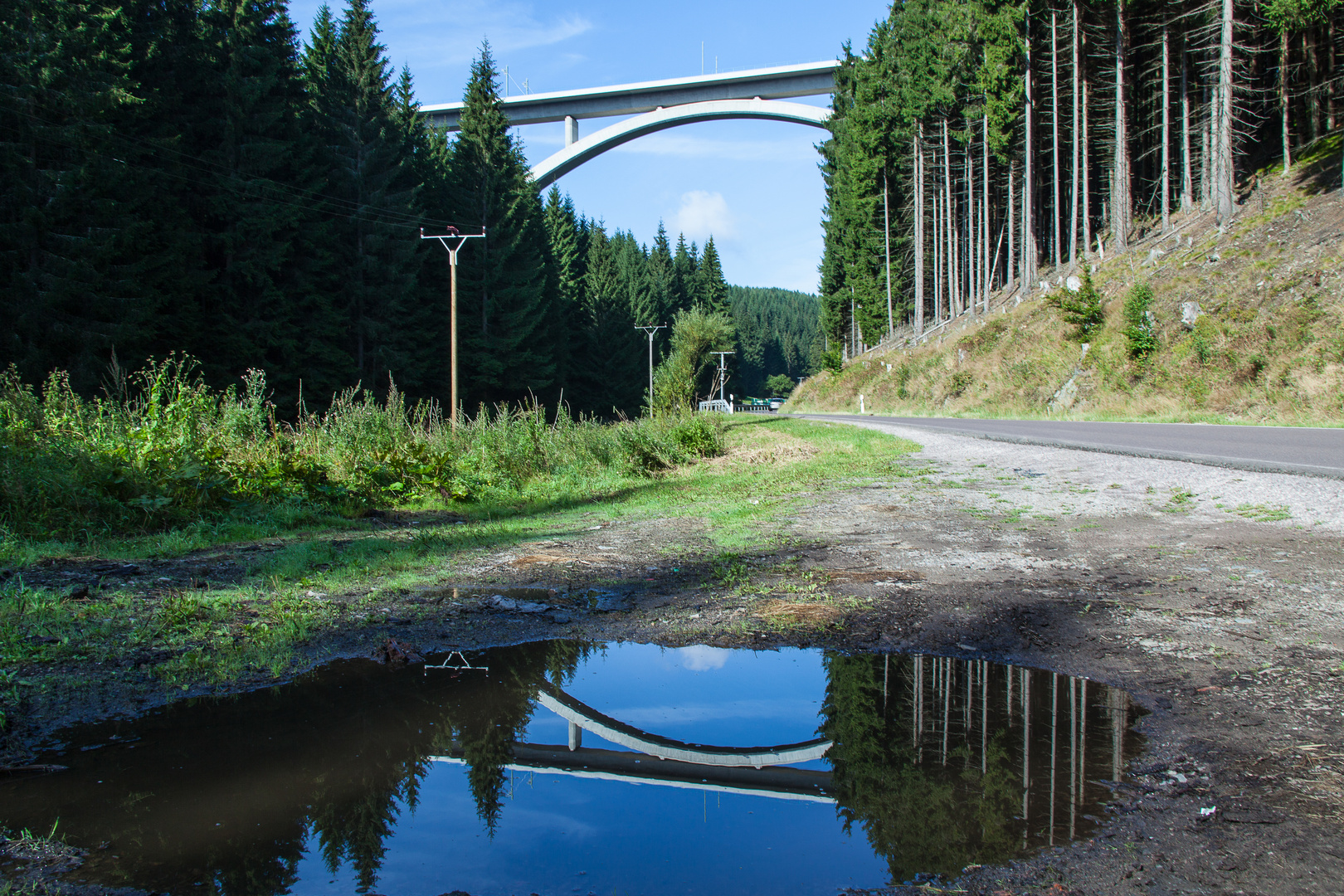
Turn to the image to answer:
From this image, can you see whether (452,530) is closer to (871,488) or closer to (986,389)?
(871,488)

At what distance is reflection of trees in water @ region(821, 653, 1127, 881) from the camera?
2.41 m

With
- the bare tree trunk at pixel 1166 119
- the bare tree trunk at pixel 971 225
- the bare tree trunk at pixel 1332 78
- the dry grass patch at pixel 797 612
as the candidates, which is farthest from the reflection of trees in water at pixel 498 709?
the bare tree trunk at pixel 971 225

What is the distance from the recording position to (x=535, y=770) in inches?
117

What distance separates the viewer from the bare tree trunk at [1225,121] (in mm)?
26969

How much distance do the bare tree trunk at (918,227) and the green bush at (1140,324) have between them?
Result: 24813 millimetres

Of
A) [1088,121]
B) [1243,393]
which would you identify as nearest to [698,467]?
[1243,393]

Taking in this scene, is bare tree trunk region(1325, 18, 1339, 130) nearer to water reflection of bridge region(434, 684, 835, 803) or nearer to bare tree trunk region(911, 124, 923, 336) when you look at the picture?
bare tree trunk region(911, 124, 923, 336)

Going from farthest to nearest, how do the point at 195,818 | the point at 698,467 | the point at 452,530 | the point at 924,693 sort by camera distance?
the point at 698,467 < the point at 452,530 < the point at 924,693 < the point at 195,818

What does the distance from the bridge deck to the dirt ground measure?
52227 millimetres

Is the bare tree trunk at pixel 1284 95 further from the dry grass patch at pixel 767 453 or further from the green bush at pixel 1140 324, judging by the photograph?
the dry grass patch at pixel 767 453

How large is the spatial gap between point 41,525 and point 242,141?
27.7 meters

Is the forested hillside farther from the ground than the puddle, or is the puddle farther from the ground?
the forested hillside

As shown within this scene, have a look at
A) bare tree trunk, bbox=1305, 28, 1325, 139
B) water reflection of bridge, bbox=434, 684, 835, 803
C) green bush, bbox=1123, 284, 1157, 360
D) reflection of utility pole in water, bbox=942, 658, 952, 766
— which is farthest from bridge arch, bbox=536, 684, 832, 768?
bare tree trunk, bbox=1305, 28, 1325, 139

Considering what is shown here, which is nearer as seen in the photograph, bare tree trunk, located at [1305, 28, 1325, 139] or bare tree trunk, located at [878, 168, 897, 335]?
bare tree trunk, located at [1305, 28, 1325, 139]
